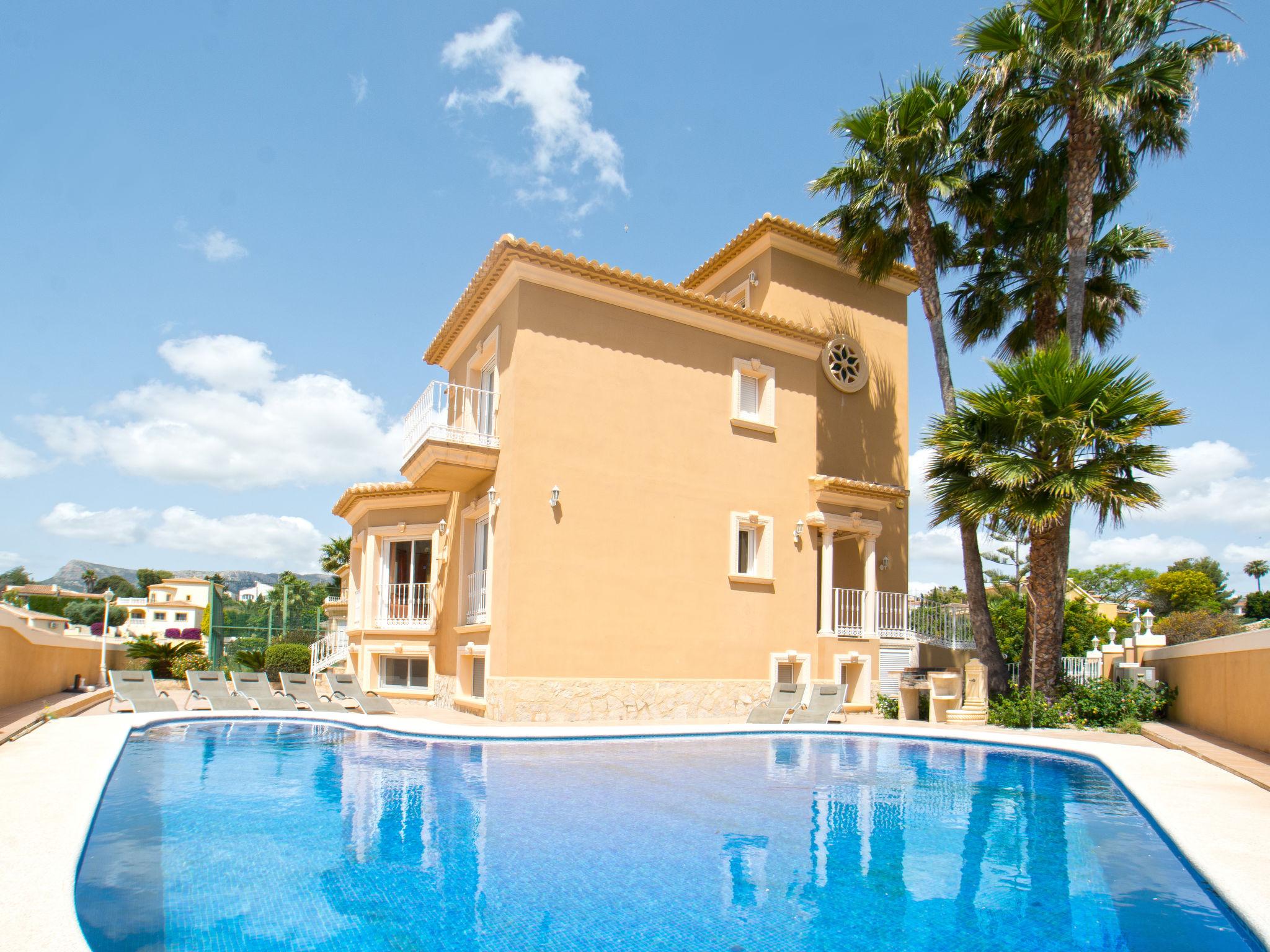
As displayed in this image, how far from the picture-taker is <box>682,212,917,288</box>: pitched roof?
20203 millimetres

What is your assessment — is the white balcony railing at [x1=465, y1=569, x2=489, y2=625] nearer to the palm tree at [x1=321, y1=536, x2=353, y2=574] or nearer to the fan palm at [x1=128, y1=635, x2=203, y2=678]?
the fan palm at [x1=128, y1=635, x2=203, y2=678]

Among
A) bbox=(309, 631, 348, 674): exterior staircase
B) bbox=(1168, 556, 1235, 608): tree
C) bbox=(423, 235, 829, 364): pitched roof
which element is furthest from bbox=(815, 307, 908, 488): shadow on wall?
bbox=(1168, 556, 1235, 608): tree

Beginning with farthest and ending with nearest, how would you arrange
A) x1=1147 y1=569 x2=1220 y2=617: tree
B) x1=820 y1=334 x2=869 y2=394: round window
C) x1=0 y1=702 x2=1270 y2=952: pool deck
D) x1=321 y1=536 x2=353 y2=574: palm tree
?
x1=1147 y1=569 x2=1220 y2=617: tree → x1=321 y1=536 x2=353 y2=574: palm tree → x1=820 y1=334 x2=869 y2=394: round window → x1=0 y1=702 x2=1270 y2=952: pool deck

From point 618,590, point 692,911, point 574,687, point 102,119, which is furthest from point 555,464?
point 692,911

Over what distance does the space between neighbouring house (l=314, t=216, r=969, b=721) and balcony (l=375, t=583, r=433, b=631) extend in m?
0.05

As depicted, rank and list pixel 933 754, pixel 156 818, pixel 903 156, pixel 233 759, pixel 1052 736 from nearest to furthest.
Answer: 1. pixel 156 818
2. pixel 233 759
3. pixel 933 754
4. pixel 1052 736
5. pixel 903 156

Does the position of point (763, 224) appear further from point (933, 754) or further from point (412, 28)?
point (933, 754)

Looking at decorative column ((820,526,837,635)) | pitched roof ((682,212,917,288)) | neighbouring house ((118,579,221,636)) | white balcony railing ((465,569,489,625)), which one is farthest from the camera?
neighbouring house ((118,579,221,636))

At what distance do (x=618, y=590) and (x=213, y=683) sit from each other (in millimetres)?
7690

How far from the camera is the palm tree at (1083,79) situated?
16.1 meters

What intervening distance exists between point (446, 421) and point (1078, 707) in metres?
12.8

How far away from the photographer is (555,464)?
15836mm

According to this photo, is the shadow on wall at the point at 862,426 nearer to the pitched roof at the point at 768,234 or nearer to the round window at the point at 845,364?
the round window at the point at 845,364

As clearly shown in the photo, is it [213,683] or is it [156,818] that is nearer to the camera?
[156,818]
